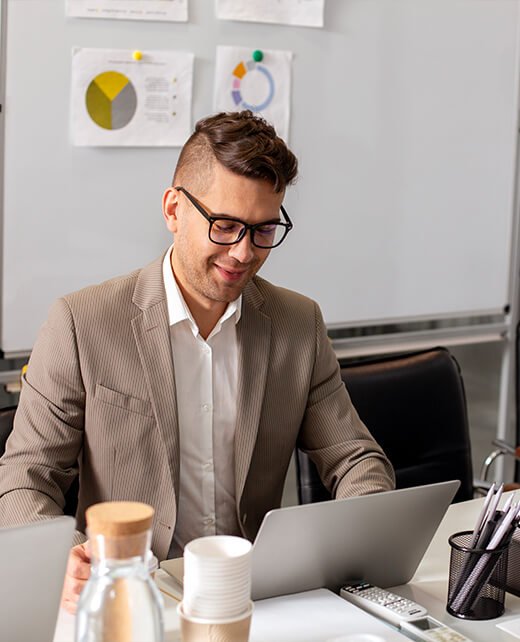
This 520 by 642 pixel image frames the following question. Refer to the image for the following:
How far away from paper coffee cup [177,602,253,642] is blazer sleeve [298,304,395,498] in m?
0.81

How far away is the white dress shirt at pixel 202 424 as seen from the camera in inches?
77.2

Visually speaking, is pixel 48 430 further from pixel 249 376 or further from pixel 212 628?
pixel 212 628

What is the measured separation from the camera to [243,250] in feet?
5.98

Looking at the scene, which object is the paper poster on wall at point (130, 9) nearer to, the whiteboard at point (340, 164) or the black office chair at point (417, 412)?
the whiteboard at point (340, 164)

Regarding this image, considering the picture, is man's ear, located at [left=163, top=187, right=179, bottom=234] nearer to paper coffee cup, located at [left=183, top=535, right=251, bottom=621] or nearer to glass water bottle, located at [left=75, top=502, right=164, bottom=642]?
paper coffee cup, located at [left=183, top=535, right=251, bottom=621]

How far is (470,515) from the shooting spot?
1980 mm

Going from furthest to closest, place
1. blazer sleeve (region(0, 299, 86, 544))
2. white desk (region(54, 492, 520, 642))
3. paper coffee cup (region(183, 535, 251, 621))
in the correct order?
blazer sleeve (region(0, 299, 86, 544))
white desk (region(54, 492, 520, 642))
paper coffee cup (region(183, 535, 251, 621))

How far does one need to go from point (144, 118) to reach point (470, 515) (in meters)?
1.48

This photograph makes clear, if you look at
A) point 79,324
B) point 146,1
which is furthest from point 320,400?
point 146,1

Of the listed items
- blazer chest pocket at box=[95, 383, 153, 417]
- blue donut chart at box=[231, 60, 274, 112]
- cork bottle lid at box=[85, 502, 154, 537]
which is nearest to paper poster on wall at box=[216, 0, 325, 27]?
blue donut chart at box=[231, 60, 274, 112]

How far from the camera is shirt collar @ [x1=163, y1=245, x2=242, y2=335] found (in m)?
1.95

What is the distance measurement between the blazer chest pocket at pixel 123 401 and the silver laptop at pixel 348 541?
1.69 ft

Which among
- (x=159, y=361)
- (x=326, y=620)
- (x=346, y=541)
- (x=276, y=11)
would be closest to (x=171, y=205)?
(x=159, y=361)

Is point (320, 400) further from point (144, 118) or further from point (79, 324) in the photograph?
point (144, 118)
